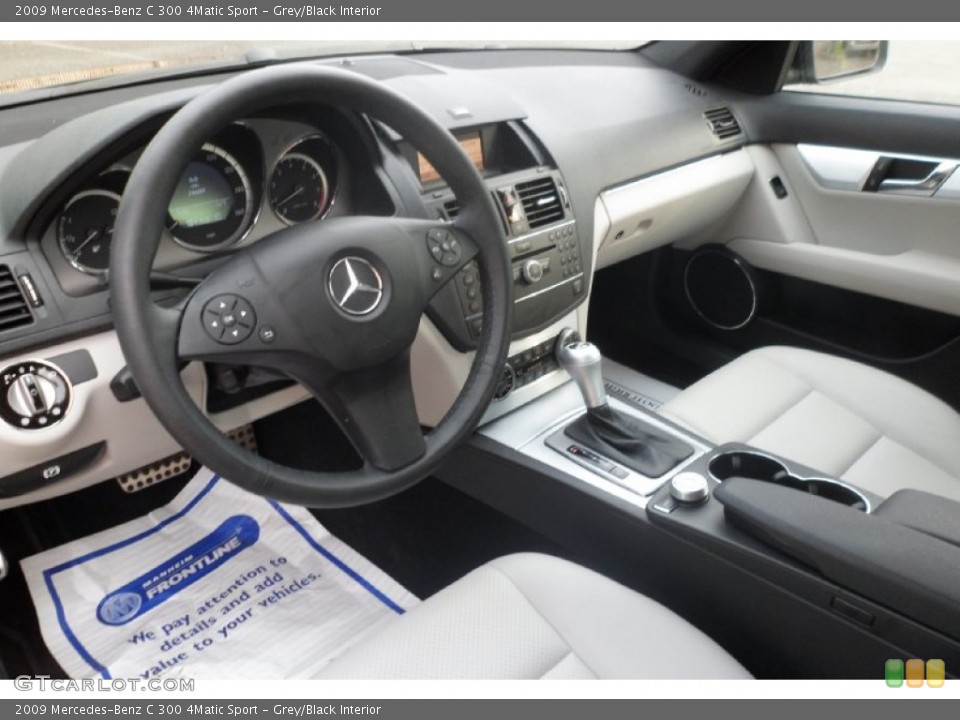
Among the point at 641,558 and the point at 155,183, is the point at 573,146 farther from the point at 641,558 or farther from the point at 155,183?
the point at 155,183

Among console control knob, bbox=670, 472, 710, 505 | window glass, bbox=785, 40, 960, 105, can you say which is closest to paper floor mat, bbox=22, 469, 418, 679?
console control knob, bbox=670, 472, 710, 505

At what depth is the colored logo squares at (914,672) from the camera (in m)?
0.99

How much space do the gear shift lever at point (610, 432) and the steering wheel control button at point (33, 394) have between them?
0.75m

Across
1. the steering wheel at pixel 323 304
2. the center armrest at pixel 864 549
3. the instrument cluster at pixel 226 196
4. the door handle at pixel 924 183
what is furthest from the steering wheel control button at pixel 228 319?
the door handle at pixel 924 183

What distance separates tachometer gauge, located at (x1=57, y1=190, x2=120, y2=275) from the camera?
1.12 meters

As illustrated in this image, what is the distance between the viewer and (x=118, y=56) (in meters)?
1.39

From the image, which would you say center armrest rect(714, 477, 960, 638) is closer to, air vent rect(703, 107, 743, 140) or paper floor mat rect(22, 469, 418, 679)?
paper floor mat rect(22, 469, 418, 679)

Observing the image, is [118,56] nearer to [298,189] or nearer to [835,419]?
[298,189]

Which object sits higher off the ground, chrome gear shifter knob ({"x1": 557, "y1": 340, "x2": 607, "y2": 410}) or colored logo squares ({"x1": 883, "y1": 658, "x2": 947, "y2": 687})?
chrome gear shifter knob ({"x1": 557, "y1": 340, "x2": 607, "y2": 410})

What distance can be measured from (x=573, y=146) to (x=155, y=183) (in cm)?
95

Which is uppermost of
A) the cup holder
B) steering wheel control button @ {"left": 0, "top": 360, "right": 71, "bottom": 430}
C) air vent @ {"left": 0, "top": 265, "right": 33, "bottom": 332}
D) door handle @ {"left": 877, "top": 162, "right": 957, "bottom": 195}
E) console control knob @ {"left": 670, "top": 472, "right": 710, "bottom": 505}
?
air vent @ {"left": 0, "top": 265, "right": 33, "bottom": 332}

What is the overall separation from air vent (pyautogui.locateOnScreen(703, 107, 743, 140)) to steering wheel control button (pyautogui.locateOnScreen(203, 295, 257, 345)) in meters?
1.44

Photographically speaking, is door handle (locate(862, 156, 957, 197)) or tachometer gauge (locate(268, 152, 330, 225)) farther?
door handle (locate(862, 156, 957, 197))

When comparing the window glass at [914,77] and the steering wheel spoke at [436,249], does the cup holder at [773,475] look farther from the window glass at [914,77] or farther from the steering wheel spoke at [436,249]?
the window glass at [914,77]
